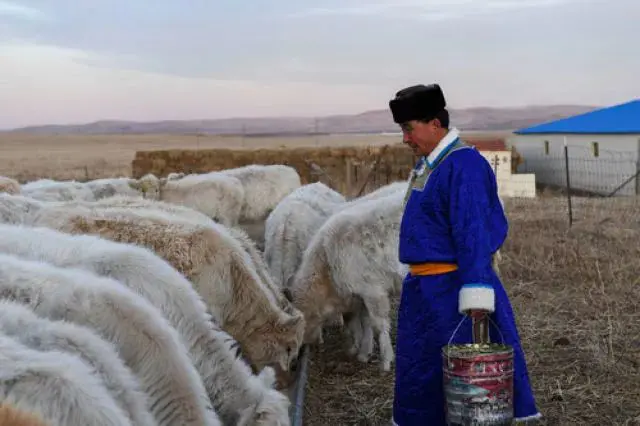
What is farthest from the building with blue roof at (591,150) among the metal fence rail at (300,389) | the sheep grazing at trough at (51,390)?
the sheep grazing at trough at (51,390)

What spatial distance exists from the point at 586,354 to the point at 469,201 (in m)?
3.72

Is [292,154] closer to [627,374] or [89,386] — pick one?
[627,374]

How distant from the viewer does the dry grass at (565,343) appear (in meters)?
5.96

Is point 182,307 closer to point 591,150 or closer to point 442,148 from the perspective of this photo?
point 442,148

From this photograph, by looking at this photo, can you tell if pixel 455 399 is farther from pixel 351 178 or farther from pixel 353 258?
pixel 351 178

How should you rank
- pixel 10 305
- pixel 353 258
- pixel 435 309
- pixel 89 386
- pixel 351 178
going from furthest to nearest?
pixel 351 178, pixel 353 258, pixel 435 309, pixel 10 305, pixel 89 386

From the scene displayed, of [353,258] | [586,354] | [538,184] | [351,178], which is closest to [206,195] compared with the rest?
[353,258]

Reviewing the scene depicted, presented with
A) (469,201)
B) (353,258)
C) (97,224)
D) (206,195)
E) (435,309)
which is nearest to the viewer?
(469,201)

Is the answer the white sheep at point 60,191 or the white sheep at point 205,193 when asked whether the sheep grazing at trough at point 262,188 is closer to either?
the white sheep at point 205,193

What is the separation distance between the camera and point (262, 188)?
47.3 ft

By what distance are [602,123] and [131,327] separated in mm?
33055

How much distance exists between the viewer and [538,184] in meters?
31.6

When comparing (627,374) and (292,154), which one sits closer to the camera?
(627,374)

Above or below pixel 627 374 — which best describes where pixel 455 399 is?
above
